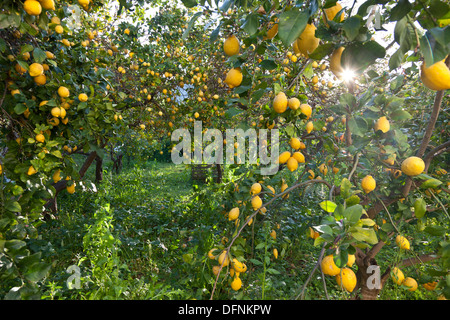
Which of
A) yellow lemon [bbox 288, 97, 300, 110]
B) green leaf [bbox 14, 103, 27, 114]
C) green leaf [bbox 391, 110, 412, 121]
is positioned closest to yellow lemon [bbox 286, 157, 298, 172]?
yellow lemon [bbox 288, 97, 300, 110]

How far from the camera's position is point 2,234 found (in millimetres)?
1121

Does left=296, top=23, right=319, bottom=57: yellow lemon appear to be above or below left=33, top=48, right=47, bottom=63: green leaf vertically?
below

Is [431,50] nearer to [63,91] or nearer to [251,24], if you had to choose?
[251,24]

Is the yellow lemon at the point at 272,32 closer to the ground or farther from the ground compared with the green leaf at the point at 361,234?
farther from the ground

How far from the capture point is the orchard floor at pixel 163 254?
1.70 metres

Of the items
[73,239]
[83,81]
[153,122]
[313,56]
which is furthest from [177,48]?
[313,56]

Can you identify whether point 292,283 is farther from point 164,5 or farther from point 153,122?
point 164,5

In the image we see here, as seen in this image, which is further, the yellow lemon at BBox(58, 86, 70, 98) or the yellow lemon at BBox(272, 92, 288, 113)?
the yellow lemon at BBox(58, 86, 70, 98)

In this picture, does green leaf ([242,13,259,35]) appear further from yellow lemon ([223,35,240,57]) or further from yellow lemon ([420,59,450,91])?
yellow lemon ([420,59,450,91])

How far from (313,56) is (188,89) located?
3.17 m

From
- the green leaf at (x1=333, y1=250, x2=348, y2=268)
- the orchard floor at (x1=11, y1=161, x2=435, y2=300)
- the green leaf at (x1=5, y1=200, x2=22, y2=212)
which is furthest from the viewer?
the orchard floor at (x1=11, y1=161, x2=435, y2=300)

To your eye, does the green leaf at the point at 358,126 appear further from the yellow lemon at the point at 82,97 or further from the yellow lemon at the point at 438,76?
the yellow lemon at the point at 82,97

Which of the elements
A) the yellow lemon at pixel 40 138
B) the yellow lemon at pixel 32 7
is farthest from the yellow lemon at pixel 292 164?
the yellow lemon at pixel 40 138

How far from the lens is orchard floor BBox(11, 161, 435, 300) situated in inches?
66.9
